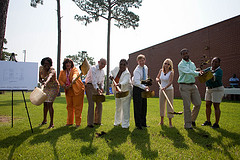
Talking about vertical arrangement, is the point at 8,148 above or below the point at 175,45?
below

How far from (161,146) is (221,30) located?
16986 mm

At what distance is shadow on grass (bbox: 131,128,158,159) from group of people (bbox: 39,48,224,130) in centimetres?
46

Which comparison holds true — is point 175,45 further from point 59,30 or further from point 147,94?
point 147,94

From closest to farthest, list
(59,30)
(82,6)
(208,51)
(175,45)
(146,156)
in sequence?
(146,156)
(208,51)
(59,30)
(175,45)
(82,6)

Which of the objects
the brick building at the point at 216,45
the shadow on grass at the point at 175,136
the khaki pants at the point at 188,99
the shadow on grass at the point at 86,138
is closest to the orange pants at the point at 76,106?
the shadow on grass at the point at 86,138

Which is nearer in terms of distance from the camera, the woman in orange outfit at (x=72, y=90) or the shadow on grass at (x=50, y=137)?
the shadow on grass at (x=50, y=137)

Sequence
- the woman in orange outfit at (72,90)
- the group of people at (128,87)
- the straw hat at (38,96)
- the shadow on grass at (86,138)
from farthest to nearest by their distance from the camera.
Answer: the woman in orange outfit at (72,90) < the group of people at (128,87) < the straw hat at (38,96) < the shadow on grass at (86,138)

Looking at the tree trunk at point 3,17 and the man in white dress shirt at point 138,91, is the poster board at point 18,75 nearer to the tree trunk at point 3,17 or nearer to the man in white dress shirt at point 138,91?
the tree trunk at point 3,17

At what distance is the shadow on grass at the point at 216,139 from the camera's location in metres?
3.38

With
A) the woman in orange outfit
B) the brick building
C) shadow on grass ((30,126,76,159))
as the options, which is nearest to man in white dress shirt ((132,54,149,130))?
the woman in orange outfit

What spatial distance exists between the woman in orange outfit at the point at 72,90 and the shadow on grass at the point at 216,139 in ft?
10.9

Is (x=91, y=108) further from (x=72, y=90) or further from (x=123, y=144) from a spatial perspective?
(x=123, y=144)

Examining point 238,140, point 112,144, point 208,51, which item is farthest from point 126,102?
point 208,51

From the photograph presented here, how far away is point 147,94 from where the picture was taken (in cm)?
430
